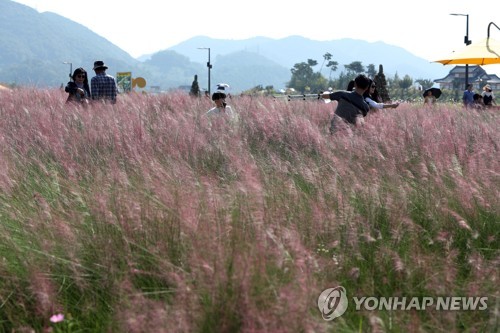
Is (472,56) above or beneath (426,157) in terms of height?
above

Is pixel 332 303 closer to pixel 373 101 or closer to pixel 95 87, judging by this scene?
pixel 373 101

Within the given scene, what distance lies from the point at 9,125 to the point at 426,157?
450 cm

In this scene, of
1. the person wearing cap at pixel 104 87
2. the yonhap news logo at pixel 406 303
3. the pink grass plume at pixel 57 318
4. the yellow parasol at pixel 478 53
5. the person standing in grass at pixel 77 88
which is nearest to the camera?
the pink grass plume at pixel 57 318

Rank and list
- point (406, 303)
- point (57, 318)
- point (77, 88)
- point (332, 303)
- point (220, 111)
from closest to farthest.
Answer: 1. point (57, 318)
2. point (332, 303)
3. point (406, 303)
4. point (220, 111)
5. point (77, 88)

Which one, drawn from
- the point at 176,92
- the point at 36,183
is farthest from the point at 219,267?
the point at 176,92

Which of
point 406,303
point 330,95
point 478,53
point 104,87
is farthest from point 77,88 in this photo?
point 478,53

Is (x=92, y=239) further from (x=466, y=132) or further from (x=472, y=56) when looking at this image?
(x=472, y=56)

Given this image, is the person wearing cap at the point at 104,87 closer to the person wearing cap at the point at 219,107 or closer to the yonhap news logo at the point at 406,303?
the person wearing cap at the point at 219,107

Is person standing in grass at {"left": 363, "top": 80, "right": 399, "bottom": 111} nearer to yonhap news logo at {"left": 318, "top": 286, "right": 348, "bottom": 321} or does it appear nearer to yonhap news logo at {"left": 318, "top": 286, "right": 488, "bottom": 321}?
yonhap news logo at {"left": 318, "top": 286, "right": 488, "bottom": 321}

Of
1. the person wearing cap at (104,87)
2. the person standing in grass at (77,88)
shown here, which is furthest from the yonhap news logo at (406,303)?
the person wearing cap at (104,87)

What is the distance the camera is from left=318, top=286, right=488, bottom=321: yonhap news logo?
8.57ft

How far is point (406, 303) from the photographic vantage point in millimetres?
2760

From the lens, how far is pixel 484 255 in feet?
11.0

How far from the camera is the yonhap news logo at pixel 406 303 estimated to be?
8.57 feet
